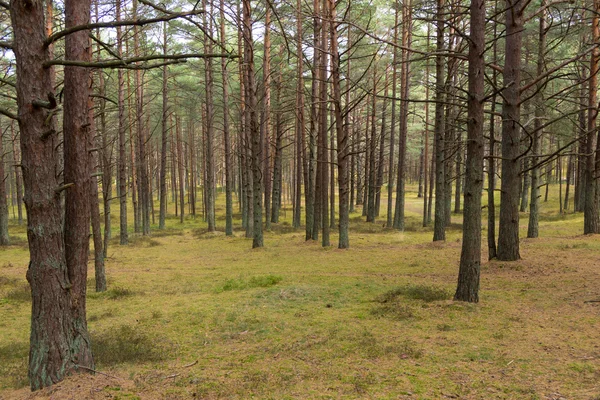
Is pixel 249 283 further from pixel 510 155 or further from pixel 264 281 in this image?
pixel 510 155

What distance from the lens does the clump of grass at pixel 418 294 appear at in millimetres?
7330

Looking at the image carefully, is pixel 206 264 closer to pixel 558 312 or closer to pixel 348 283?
pixel 348 283

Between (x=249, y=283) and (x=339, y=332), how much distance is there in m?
4.30

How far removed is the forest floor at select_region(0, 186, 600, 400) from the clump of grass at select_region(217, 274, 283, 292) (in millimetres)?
57

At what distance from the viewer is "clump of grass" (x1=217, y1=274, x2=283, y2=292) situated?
9.31 m

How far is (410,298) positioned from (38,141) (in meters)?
6.51

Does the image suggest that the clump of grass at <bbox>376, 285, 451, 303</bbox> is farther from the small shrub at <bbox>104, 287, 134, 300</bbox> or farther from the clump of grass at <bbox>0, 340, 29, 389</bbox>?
the small shrub at <bbox>104, 287, 134, 300</bbox>

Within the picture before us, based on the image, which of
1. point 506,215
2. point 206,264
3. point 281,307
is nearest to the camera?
point 281,307

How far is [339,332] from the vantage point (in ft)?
18.8

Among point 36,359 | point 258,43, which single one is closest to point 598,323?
point 36,359

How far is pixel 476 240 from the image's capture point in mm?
6496

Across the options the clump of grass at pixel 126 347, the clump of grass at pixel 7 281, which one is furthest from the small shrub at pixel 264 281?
the clump of grass at pixel 7 281

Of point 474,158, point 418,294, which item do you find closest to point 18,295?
point 418,294

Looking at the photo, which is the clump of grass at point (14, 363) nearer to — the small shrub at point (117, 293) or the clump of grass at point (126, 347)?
the clump of grass at point (126, 347)
